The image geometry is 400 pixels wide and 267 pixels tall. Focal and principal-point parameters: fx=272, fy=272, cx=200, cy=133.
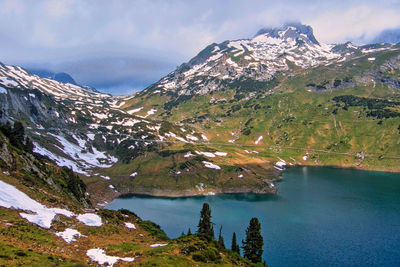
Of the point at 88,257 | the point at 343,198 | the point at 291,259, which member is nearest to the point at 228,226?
the point at 291,259

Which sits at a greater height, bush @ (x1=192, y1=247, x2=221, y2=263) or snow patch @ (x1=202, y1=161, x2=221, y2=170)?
snow patch @ (x1=202, y1=161, x2=221, y2=170)

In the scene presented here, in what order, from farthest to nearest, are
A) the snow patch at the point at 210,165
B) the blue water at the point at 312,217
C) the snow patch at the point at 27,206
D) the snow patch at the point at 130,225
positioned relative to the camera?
1. the snow patch at the point at 210,165
2. the blue water at the point at 312,217
3. the snow patch at the point at 130,225
4. the snow patch at the point at 27,206

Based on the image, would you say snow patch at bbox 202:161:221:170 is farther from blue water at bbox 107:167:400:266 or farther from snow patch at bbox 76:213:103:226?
snow patch at bbox 76:213:103:226

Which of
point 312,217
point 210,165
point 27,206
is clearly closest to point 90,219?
point 27,206

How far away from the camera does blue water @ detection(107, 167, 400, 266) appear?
260 ft

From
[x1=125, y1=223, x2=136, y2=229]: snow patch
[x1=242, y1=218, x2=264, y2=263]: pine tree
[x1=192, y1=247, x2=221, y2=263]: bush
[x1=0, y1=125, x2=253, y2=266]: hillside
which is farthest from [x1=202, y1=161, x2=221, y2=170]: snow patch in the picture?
[x1=192, y1=247, x2=221, y2=263]: bush

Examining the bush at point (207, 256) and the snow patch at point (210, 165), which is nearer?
the bush at point (207, 256)

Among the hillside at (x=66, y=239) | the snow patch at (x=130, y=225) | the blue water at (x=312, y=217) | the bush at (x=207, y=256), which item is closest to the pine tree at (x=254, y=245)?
the blue water at (x=312, y=217)

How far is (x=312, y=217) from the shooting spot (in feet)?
365

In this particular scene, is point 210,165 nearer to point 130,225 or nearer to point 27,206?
point 130,225

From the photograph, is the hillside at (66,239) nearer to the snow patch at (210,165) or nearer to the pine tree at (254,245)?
the pine tree at (254,245)

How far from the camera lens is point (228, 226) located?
338ft

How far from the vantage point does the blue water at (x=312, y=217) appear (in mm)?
79188

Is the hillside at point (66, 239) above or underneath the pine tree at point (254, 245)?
above
